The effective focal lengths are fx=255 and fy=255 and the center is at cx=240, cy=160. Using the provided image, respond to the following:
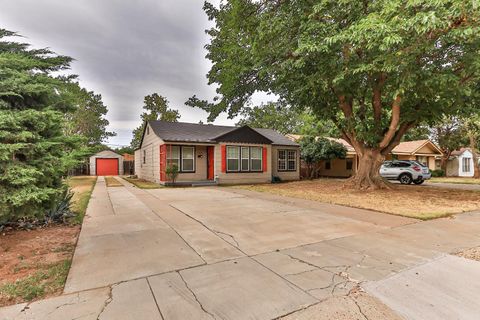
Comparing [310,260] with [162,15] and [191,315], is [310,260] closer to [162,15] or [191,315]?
[191,315]

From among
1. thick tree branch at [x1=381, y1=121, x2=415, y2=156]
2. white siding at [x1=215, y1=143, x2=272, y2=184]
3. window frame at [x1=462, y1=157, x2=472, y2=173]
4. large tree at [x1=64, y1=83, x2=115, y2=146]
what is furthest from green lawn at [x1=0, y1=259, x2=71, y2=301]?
window frame at [x1=462, y1=157, x2=472, y2=173]

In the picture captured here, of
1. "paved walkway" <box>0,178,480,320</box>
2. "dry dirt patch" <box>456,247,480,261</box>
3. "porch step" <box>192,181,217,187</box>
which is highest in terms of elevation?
"porch step" <box>192,181,217,187</box>

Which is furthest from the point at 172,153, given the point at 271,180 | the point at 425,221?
the point at 425,221

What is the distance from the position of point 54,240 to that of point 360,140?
41.7 feet

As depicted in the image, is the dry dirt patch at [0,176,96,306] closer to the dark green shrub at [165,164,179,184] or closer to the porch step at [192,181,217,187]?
the dark green shrub at [165,164,179,184]

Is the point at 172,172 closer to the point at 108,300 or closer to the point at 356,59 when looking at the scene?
the point at 356,59

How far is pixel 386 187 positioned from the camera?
12.7 meters

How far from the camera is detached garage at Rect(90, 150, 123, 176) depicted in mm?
28094

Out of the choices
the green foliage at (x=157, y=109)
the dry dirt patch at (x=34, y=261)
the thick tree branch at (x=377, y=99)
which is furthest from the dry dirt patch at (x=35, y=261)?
the green foliage at (x=157, y=109)

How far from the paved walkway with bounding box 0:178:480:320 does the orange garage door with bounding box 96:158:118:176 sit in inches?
1005

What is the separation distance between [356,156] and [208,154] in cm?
1373

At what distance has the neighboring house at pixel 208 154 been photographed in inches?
607

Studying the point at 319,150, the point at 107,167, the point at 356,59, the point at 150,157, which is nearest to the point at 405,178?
the point at 319,150

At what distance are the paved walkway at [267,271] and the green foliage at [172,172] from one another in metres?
8.50
